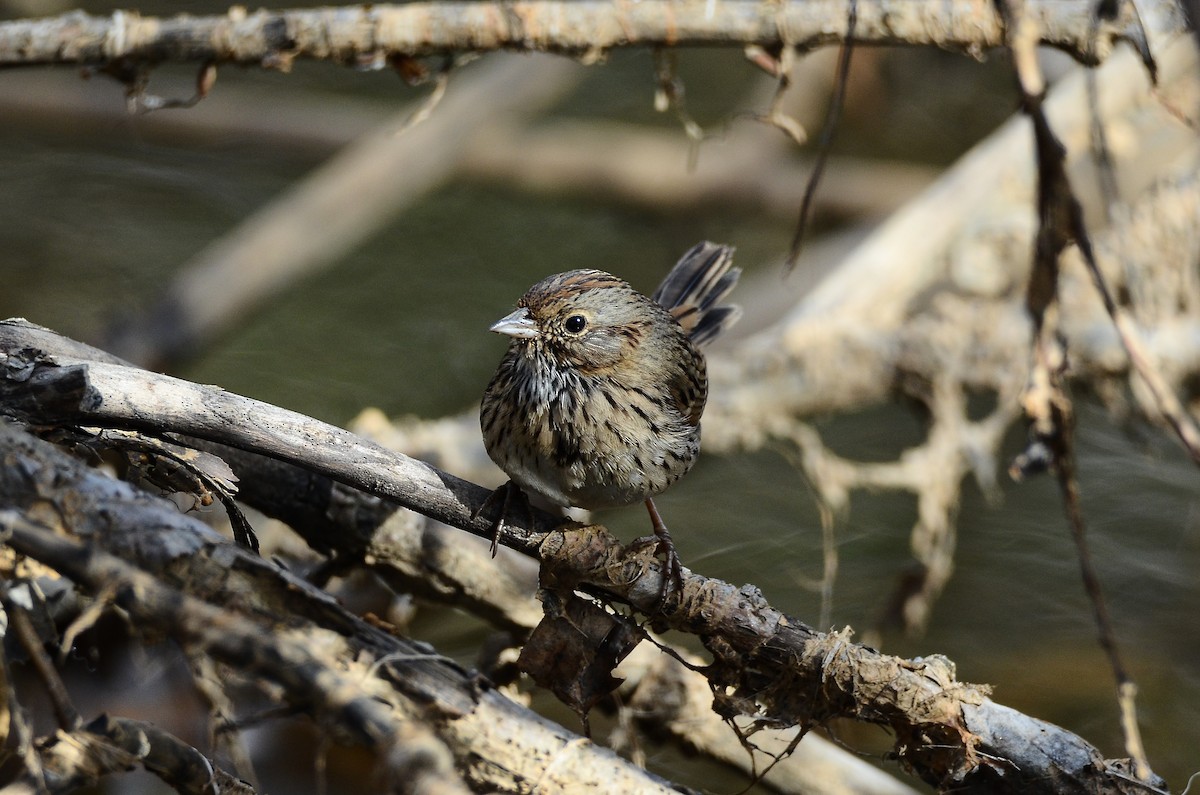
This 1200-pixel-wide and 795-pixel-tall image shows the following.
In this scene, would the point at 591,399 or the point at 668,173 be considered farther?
the point at 668,173

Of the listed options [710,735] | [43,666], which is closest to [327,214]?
[710,735]

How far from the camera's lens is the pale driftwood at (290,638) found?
162 cm

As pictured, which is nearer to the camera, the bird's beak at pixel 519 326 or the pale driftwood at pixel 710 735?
the bird's beak at pixel 519 326

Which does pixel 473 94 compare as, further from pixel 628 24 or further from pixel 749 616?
pixel 749 616

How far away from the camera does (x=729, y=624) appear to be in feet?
7.46

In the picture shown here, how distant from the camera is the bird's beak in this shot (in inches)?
108

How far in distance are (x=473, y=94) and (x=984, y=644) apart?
12.5ft

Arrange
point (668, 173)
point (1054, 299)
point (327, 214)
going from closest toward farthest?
point (1054, 299) → point (327, 214) → point (668, 173)

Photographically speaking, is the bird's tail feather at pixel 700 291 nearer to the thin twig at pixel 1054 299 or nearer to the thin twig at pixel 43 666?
the thin twig at pixel 1054 299

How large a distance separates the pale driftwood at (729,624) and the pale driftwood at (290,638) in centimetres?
26

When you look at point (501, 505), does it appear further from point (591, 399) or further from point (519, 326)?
point (519, 326)

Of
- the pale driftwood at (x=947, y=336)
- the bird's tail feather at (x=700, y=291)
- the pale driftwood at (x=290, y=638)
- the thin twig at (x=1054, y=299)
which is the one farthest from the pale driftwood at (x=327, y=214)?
the pale driftwood at (x=290, y=638)

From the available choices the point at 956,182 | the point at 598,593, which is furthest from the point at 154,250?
the point at 598,593

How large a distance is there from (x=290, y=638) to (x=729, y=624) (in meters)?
0.86
